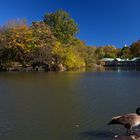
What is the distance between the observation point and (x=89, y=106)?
20703 millimetres

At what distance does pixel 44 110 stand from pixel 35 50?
62.2m

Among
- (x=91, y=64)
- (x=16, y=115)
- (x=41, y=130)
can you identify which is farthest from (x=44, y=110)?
(x=91, y=64)

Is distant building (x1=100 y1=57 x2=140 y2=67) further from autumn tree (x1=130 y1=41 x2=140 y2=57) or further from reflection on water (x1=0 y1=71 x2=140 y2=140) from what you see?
reflection on water (x1=0 y1=71 x2=140 y2=140)

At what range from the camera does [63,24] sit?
10606cm

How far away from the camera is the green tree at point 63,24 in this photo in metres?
104

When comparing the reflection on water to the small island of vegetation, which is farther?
the small island of vegetation

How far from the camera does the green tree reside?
104m

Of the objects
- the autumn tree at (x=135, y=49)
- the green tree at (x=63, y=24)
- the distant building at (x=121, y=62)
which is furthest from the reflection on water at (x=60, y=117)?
→ the autumn tree at (x=135, y=49)

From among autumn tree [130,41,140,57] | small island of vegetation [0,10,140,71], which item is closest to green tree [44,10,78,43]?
small island of vegetation [0,10,140,71]

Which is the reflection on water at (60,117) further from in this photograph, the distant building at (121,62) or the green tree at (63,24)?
the distant building at (121,62)

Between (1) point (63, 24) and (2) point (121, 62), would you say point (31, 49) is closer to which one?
(1) point (63, 24)

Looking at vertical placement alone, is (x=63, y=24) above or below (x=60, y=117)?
above

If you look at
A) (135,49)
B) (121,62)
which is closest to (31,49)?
(121,62)

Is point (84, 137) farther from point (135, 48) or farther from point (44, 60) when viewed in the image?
point (135, 48)
